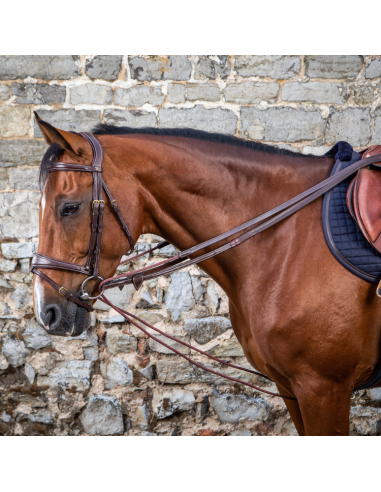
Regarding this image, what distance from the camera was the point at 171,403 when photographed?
3209mm

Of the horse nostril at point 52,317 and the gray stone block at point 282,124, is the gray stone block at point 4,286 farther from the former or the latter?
the gray stone block at point 282,124

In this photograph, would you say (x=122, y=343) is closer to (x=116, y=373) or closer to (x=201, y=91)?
(x=116, y=373)

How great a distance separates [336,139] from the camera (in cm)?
315

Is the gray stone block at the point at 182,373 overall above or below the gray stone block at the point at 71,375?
above

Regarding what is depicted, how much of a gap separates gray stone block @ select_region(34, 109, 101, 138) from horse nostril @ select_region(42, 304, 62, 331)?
6.66 ft

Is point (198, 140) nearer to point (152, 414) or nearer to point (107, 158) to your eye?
point (107, 158)

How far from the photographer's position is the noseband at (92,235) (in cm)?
162

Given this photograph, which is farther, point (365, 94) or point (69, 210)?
point (365, 94)

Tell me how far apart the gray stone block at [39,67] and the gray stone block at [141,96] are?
41 cm

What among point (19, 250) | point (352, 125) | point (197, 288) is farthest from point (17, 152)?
point (352, 125)

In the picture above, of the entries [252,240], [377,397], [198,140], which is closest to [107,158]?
[198,140]

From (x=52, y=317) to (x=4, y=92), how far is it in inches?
95.6

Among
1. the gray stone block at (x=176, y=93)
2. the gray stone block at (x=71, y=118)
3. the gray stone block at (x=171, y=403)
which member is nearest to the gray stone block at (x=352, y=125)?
the gray stone block at (x=176, y=93)

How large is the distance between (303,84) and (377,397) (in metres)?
2.82
